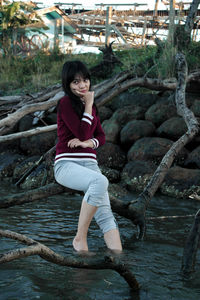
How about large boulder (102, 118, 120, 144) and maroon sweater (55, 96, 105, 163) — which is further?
large boulder (102, 118, 120, 144)

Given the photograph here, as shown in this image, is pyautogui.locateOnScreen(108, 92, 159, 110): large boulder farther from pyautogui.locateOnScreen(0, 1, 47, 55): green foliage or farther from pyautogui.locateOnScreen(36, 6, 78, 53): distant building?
pyautogui.locateOnScreen(36, 6, 78, 53): distant building

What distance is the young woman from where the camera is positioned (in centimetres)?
375

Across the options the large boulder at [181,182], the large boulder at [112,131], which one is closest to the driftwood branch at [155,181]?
the large boulder at [181,182]

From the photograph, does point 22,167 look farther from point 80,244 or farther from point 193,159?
A: point 80,244

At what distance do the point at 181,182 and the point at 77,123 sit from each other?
168 inches

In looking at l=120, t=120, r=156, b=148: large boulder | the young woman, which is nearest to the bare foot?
the young woman

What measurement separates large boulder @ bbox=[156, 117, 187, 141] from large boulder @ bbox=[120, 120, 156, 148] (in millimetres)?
219

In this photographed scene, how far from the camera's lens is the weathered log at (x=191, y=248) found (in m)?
3.46

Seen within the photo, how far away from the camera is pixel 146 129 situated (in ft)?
30.1

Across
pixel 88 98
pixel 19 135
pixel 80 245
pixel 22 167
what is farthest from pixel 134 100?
pixel 80 245

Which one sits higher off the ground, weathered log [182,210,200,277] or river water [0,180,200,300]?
weathered log [182,210,200,277]

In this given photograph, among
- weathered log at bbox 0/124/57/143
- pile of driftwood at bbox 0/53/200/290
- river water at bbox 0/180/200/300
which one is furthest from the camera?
weathered log at bbox 0/124/57/143

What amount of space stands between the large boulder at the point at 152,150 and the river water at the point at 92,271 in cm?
212

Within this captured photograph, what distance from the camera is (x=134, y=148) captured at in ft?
28.9
